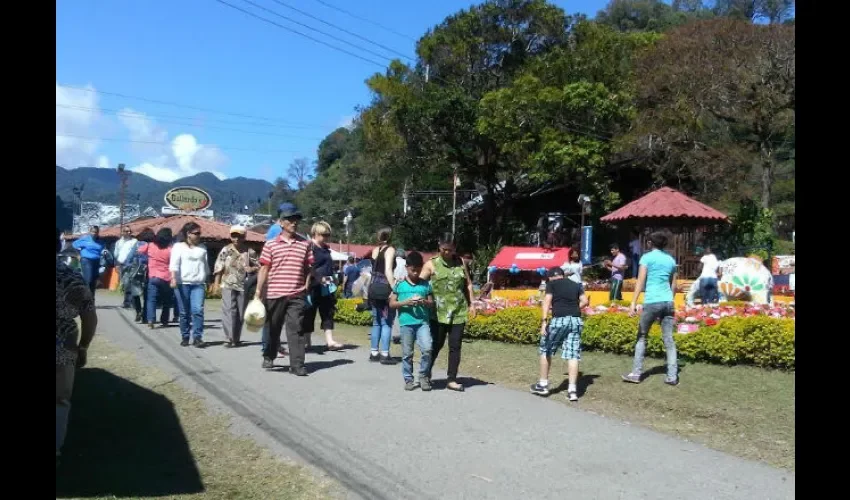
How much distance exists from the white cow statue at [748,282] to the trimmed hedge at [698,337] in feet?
10.6

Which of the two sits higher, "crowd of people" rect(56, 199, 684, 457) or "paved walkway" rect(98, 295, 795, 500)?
"crowd of people" rect(56, 199, 684, 457)

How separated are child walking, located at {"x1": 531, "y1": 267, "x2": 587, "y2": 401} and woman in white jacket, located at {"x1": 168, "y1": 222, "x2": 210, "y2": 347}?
5.23 m

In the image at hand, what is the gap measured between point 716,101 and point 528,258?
8.40 m

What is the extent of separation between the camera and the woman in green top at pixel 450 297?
26.6 feet

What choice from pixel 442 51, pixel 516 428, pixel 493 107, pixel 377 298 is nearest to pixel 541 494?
pixel 516 428

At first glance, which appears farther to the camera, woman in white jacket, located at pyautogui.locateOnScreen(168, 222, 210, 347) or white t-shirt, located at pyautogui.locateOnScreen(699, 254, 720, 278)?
white t-shirt, located at pyautogui.locateOnScreen(699, 254, 720, 278)

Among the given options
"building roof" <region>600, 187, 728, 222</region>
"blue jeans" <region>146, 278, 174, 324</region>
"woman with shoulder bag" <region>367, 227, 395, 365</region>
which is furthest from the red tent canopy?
"woman with shoulder bag" <region>367, 227, 395, 365</region>

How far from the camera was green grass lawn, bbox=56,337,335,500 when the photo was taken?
471 cm

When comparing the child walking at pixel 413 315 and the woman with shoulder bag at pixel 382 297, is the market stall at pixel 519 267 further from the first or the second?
the child walking at pixel 413 315

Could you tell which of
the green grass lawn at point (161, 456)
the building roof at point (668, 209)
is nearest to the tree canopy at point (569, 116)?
the building roof at point (668, 209)

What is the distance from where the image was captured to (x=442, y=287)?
812 cm

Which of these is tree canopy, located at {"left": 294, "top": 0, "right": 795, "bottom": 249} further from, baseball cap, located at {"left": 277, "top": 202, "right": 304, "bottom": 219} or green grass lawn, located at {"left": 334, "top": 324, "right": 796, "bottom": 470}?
baseball cap, located at {"left": 277, "top": 202, "right": 304, "bottom": 219}
